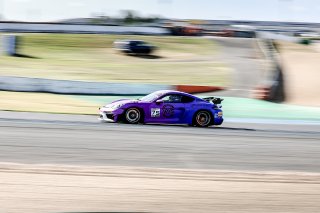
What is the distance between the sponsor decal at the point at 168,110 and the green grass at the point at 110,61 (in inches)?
627

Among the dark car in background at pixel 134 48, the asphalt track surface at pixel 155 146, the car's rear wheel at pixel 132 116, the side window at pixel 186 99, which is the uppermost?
the dark car in background at pixel 134 48

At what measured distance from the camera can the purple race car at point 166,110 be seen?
17.7m

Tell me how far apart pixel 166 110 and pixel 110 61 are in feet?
86.0

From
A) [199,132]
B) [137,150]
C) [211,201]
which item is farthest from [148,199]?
[199,132]

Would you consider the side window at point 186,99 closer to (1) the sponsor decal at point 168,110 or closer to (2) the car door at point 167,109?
(2) the car door at point 167,109

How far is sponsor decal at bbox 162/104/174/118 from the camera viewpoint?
17.9 meters

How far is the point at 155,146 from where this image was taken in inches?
531

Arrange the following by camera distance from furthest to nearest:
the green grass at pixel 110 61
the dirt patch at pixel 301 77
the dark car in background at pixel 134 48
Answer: the dark car in background at pixel 134 48, the green grass at pixel 110 61, the dirt patch at pixel 301 77

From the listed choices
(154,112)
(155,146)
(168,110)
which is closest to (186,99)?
(168,110)

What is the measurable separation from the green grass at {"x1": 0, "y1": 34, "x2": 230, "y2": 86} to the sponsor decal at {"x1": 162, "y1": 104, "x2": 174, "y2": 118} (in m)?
15.9

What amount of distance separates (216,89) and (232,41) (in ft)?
110

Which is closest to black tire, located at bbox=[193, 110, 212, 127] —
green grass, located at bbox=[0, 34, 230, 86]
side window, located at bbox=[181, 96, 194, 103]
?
side window, located at bbox=[181, 96, 194, 103]

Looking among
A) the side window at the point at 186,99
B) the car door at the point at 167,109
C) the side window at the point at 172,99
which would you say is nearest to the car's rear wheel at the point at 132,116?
the car door at the point at 167,109

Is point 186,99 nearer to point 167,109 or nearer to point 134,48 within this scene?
point 167,109
